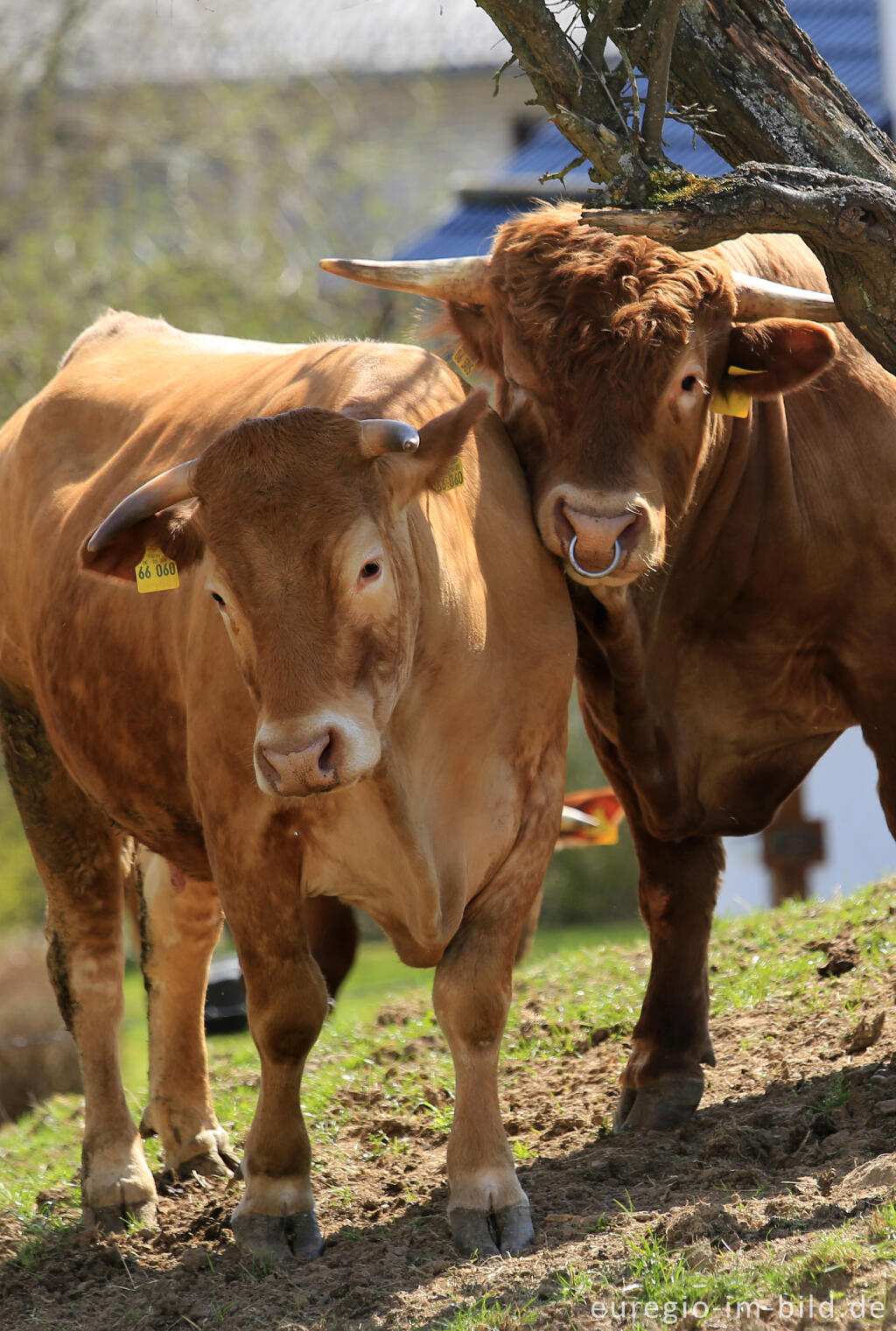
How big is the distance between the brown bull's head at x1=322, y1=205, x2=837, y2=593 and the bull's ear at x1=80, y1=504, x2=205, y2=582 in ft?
3.04

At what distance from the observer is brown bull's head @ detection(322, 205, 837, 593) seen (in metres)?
4.19

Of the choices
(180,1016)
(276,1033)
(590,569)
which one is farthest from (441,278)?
(180,1016)

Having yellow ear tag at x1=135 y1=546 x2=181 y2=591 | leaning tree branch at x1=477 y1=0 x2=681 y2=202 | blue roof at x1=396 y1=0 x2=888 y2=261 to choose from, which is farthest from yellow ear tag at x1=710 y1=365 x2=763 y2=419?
blue roof at x1=396 y1=0 x2=888 y2=261

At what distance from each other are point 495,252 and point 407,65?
2096cm

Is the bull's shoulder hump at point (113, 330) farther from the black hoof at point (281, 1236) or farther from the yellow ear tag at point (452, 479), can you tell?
the black hoof at point (281, 1236)

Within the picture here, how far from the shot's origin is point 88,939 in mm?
5109

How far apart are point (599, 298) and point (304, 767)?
68.4 inches

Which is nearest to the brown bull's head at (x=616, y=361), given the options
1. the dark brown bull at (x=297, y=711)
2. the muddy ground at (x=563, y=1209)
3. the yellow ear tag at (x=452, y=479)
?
the dark brown bull at (x=297, y=711)

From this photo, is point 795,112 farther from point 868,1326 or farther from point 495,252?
point 868,1326

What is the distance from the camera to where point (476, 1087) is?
396 cm

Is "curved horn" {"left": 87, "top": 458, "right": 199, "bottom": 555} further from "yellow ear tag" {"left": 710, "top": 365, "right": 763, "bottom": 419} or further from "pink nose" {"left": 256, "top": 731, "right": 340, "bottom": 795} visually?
"yellow ear tag" {"left": 710, "top": 365, "right": 763, "bottom": 419}

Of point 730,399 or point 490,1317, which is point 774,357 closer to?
point 730,399

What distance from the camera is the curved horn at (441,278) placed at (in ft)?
15.7

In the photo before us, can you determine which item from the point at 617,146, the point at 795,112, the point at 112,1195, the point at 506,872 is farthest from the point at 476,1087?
the point at 795,112
